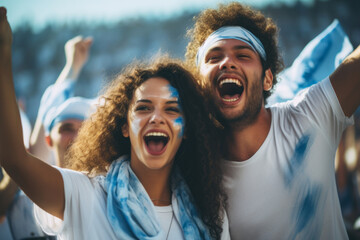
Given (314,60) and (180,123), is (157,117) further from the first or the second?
(314,60)

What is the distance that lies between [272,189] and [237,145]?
1.30 feet

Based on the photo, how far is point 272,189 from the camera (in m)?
2.24

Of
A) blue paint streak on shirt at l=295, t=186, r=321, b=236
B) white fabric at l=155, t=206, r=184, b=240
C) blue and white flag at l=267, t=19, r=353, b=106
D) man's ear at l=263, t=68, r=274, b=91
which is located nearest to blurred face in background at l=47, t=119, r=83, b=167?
white fabric at l=155, t=206, r=184, b=240

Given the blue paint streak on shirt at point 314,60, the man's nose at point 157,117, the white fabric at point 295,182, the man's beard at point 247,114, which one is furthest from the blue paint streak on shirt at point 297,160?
the blue paint streak on shirt at point 314,60

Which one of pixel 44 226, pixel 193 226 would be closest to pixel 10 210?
pixel 44 226

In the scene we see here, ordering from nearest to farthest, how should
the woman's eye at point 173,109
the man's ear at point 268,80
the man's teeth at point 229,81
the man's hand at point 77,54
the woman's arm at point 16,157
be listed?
1. the woman's arm at point 16,157
2. the woman's eye at point 173,109
3. the man's teeth at point 229,81
4. the man's ear at point 268,80
5. the man's hand at point 77,54

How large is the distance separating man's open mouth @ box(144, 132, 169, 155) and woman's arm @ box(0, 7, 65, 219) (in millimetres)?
562

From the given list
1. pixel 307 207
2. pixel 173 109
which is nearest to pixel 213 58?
pixel 173 109

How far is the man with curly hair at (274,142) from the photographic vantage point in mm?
2199

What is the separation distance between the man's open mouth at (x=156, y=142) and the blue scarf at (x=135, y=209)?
17cm

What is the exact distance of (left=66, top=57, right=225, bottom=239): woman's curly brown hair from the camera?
7.44 ft

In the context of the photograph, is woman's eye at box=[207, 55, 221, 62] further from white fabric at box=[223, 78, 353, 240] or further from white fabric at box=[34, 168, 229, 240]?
white fabric at box=[34, 168, 229, 240]

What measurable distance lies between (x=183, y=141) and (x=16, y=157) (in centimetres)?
116

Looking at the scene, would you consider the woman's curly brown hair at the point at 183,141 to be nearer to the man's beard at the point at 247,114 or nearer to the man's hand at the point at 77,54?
the man's beard at the point at 247,114
